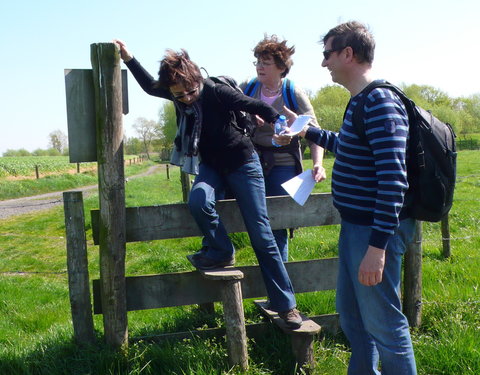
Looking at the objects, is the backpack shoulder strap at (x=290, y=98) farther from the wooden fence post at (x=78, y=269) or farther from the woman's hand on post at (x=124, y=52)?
the wooden fence post at (x=78, y=269)

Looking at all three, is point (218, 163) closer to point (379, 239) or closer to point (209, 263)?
point (209, 263)

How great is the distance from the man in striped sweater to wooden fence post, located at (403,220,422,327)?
1.63 metres

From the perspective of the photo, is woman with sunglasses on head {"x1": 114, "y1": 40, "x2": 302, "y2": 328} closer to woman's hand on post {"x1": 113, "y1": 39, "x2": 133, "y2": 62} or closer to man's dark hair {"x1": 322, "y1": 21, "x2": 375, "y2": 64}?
woman's hand on post {"x1": 113, "y1": 39, "x2": 133, "y2": 62}

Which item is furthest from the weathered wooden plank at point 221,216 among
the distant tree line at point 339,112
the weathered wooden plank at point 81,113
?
the distant tree line at point 339,112

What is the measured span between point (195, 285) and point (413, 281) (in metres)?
1.90

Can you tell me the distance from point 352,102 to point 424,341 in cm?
229

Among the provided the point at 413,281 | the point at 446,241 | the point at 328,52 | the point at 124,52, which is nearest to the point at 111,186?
the point at 124,52

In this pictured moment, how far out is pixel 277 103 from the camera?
4.10m

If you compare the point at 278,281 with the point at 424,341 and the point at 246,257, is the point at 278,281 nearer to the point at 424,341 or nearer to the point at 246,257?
the point at 424,341

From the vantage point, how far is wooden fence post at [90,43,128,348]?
352 cm

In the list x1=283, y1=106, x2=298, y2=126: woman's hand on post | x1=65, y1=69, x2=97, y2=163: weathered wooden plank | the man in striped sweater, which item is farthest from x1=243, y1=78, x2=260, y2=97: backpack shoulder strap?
the man in striped sweater

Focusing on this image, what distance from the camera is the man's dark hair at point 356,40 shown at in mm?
2639

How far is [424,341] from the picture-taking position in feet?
13.0

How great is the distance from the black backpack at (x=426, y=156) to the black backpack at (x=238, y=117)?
121cm
